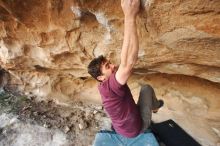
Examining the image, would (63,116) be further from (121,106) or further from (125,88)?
(125,88)

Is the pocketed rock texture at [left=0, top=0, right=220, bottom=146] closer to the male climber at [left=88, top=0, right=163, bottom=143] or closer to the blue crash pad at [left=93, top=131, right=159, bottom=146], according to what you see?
the male climber at [left=88, top=0, right=163, bottom=143]

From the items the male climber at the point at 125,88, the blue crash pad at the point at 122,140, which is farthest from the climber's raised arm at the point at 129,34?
the blue crash pad at the point at 122,140

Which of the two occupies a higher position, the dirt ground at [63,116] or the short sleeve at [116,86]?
the short sleeve at [116,86]

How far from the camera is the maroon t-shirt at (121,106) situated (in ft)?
7.91

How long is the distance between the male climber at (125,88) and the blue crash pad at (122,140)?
0.11 meters

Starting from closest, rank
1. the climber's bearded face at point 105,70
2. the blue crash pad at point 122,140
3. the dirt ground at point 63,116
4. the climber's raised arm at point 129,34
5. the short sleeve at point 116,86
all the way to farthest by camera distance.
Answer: the climber's raised arm at point 129,34 → the short sleeve at point 116,86 → the climber's bearded face at point 105,70 → the blue crash pad at point 122,140 → the dirt ground at point 63,116

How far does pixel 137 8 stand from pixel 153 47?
1.97 ft

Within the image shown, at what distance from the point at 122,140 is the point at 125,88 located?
849 millimetres

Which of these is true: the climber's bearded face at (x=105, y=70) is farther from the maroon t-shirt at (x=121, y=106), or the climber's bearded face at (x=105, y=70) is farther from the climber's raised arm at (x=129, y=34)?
the climber's raised arm at (x=129, y=34)

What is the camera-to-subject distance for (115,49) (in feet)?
9.93

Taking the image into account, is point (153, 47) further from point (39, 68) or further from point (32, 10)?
point (39, 68)

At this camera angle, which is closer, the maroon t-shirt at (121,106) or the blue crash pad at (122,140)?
the maroon t-shirt at (121,106)

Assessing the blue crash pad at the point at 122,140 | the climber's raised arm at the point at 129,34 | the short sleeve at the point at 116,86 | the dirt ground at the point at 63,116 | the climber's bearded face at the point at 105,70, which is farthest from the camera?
the dirt ground at the point at 63,116

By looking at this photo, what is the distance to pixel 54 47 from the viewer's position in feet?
11.1
